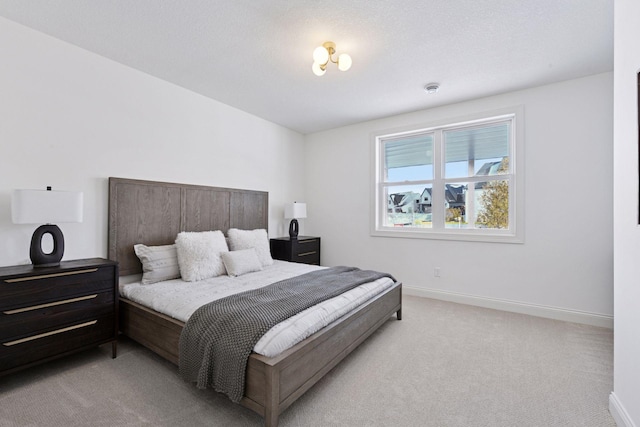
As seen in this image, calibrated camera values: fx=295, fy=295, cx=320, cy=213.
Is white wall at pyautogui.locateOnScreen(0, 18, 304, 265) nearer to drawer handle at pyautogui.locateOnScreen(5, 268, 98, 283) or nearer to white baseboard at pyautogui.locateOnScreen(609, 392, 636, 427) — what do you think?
drawer handle at pyautogui.locateOnScreen(5, 268, 98, 283)

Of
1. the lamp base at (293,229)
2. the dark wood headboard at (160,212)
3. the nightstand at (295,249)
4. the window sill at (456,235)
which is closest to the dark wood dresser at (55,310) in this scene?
the dark wood headboard at (160,212)

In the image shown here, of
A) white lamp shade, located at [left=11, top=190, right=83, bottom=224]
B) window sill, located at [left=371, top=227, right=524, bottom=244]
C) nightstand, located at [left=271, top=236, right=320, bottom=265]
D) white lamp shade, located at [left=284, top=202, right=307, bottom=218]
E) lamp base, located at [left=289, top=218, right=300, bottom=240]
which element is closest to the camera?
white lamp shade, located at [left=11, top=190, right=83, bottom=224]

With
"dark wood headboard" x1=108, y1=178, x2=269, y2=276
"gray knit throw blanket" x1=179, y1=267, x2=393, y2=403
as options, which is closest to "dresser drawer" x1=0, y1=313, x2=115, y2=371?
Answer: "dark wood headboard" x1=108, y1=178, x2=269, y2=276

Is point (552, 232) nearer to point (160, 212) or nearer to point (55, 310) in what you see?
point (160, 212)

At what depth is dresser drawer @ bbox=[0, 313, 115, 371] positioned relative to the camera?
1901 mm

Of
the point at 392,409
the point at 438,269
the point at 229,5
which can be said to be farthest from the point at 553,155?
the point at 229,5

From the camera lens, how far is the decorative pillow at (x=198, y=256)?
9.27ft

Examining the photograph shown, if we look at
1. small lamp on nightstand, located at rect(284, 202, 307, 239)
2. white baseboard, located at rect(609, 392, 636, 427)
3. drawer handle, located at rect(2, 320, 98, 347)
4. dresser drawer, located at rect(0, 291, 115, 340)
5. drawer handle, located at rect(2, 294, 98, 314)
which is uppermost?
small lamp on nightstand, located at rect(284, 202, 307, 239)

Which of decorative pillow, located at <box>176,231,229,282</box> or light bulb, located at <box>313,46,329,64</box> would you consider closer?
light bulb, located at <box>313,46,329,64</box>

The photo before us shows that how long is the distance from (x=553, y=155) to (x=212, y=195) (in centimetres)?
392

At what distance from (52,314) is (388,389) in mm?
2386

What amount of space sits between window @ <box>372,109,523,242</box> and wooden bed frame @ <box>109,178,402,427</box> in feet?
4.45

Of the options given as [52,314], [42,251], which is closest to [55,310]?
[52,314]

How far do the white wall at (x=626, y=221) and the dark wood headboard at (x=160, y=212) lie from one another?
3.62m
